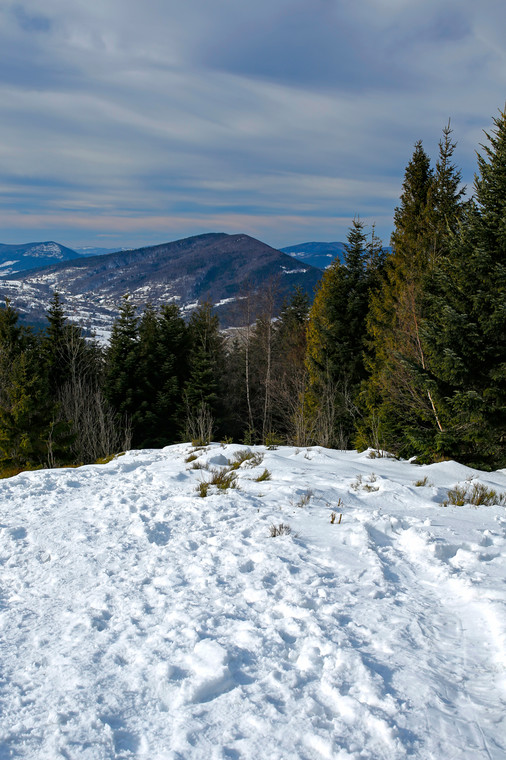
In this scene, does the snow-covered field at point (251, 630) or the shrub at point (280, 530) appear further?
the shrub at point (280, 530)

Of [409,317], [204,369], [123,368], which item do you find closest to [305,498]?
[409,317]

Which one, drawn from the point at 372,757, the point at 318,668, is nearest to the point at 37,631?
the point at 318,668

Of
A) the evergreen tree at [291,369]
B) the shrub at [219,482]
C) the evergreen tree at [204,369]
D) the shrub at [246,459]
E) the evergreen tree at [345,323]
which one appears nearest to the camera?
the shrub at [219,482]

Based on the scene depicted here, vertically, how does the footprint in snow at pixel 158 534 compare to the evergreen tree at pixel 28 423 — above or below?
above

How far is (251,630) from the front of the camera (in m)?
2.80

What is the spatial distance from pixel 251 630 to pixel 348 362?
17.7m

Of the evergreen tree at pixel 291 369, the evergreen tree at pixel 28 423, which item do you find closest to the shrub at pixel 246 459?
the evergreen tree at pixel 291 369

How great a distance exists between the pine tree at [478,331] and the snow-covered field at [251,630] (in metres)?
4.50

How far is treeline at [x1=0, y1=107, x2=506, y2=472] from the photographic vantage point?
894 cm

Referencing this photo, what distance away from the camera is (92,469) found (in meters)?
7.27

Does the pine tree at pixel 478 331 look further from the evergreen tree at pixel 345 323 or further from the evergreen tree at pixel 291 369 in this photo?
the evergreen tree at pixel 345 323

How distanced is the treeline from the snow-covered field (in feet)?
16.2

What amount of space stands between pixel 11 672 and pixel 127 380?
21.7 meters

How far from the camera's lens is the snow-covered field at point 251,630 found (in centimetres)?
200
